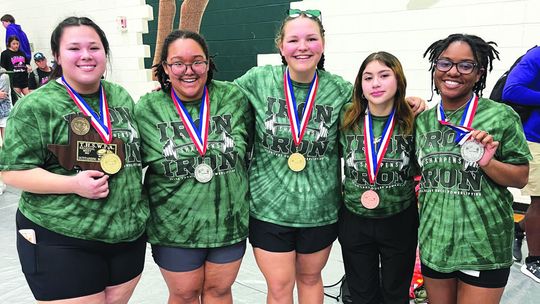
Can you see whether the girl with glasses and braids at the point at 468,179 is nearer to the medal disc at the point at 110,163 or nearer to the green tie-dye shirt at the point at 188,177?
the green tie-dye shirt at the point at 188,177

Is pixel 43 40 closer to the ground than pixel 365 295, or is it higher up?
higher up

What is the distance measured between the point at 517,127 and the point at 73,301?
2.05 meters

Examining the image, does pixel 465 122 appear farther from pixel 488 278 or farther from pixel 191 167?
pixel 191 167

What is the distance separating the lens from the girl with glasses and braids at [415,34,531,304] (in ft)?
6.01

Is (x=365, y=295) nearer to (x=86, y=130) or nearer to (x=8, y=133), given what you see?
(x=86, y=130)

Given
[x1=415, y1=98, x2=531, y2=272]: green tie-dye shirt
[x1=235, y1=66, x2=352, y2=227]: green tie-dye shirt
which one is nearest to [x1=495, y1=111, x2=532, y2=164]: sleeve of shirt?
[x1=415, y1=98, x2=531, y2=272]: green tie-dye shirt

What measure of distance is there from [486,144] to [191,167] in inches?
50.4

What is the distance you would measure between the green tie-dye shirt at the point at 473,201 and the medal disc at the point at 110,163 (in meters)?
1.40

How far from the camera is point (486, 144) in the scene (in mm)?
1727

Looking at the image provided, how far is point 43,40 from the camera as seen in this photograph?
30.7 feet

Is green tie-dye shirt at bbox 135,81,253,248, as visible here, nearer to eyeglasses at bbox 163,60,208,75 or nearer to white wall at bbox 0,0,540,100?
eyeglasses at bbox 163,60,208,75

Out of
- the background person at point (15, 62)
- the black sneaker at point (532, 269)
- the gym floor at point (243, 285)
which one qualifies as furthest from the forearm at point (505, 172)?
the background person at point (15, 62)

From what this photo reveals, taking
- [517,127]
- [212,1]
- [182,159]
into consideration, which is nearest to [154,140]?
[182,159]

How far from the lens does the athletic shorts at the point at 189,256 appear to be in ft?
6.82
